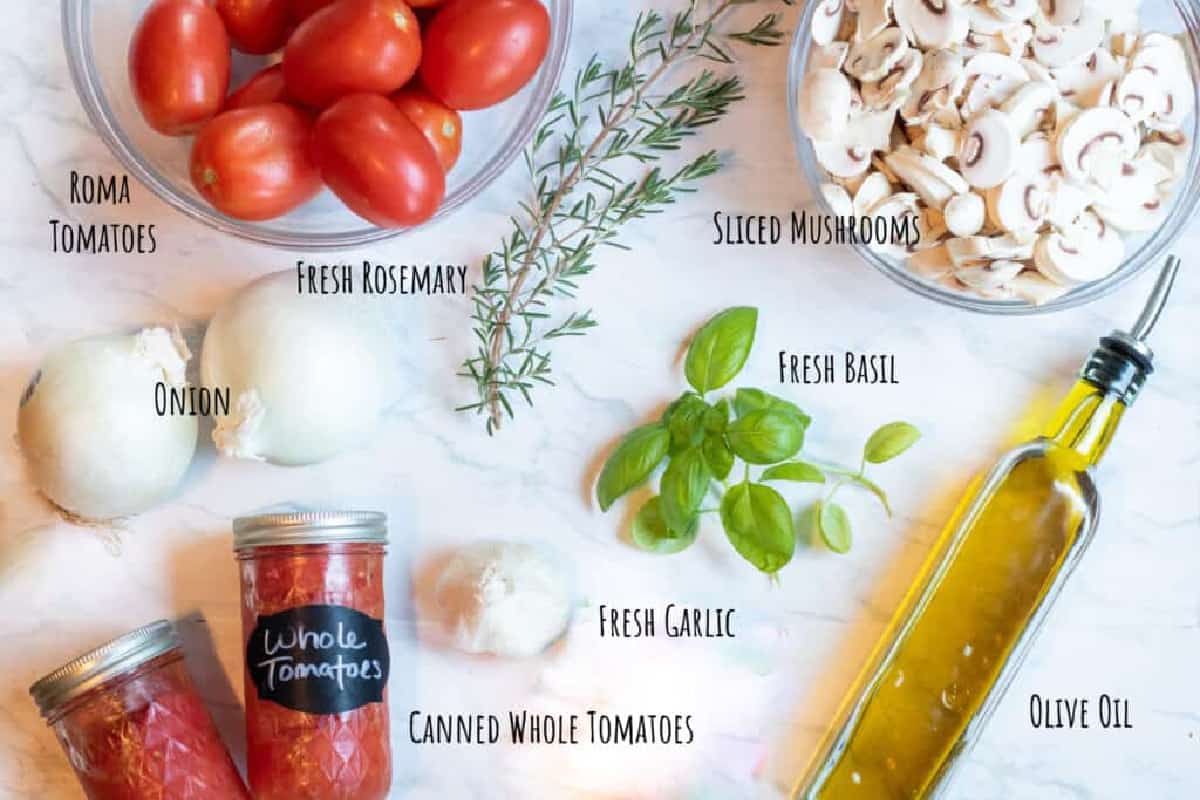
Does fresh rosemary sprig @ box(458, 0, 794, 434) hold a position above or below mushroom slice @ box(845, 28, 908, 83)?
below

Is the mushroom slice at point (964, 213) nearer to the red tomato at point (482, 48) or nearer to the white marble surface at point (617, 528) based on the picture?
the white marble surface at point (617, 528)

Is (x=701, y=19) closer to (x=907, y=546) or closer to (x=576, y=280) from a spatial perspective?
(x=576, y=280)

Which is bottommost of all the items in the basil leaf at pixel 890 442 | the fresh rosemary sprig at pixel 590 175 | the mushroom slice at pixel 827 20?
the basil leaf at pixel 890 442

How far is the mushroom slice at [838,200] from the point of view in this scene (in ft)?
3.29

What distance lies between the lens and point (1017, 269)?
985 mm

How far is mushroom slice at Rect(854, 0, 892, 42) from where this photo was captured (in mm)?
958

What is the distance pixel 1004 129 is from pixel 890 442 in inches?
11.5

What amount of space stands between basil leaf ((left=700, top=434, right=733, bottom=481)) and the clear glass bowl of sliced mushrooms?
22 cm

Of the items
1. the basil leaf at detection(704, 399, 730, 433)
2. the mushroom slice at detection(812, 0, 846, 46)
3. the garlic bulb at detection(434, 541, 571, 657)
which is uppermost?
the mushroom slice at detection(812, 0, 846, 46)

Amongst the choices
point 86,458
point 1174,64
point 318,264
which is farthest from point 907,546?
point 86,458

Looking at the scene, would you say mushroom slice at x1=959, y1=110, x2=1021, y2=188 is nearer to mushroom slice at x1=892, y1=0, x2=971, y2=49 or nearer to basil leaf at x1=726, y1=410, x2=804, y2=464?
mushroom slice at x1=892, y1=0, x2=971, y2=49

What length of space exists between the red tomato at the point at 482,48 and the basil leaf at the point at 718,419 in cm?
33

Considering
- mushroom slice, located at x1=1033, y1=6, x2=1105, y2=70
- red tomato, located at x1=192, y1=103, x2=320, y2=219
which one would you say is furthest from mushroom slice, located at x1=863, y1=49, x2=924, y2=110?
red tomato, located at x1=192, y1=103, x2=320, y2=219

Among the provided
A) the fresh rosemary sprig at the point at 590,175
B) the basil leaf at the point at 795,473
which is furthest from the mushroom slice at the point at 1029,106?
the basil leaf at the point at 795,473
